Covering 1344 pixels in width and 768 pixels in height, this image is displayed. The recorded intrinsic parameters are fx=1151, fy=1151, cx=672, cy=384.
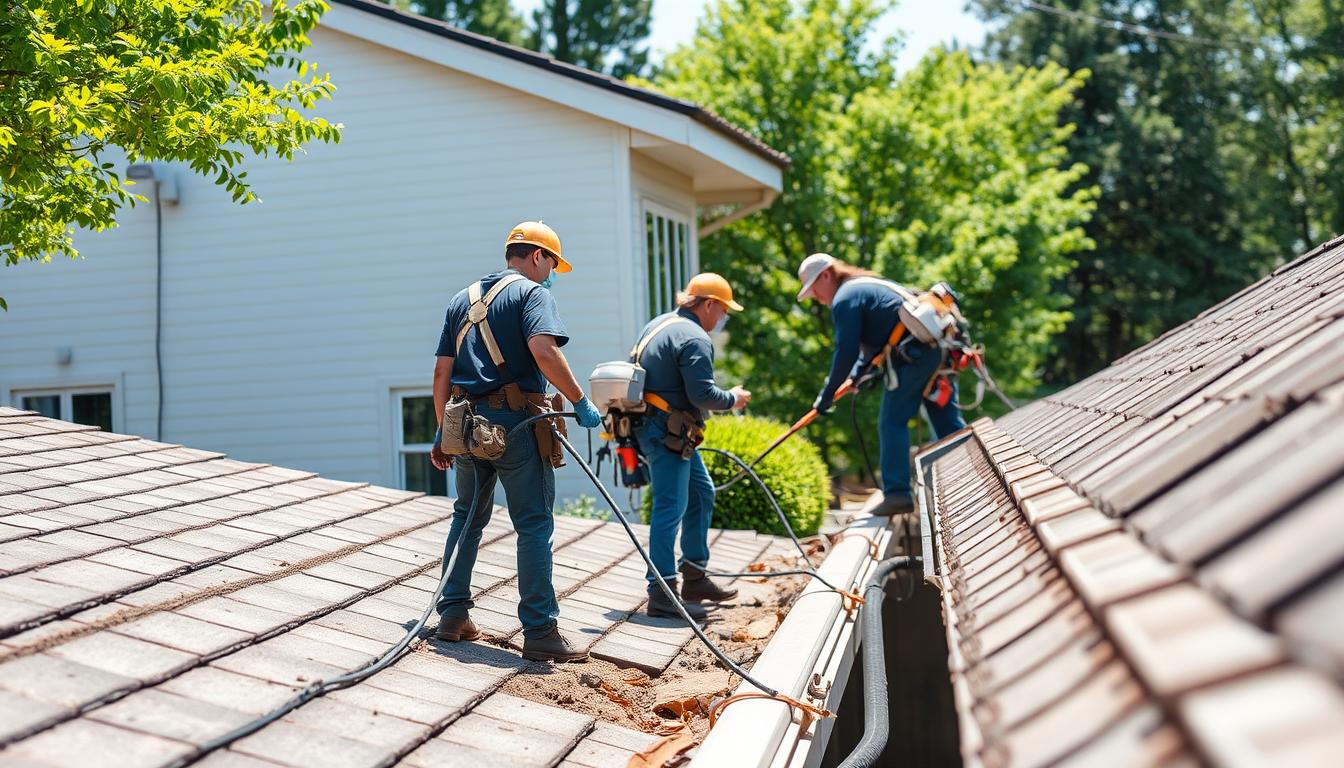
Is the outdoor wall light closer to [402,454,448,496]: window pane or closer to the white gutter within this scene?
[402,454,448,496]: window pane

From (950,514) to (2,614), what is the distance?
3172 millimetres

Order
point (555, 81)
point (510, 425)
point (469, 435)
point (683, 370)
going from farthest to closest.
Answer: point (555, 81)
point (683, 370)
point (510, 425)
point (469, 435)

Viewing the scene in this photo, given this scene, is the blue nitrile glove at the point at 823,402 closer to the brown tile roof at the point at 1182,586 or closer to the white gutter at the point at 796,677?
the white gutter at the point at 796,677

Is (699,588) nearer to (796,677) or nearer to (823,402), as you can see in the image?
(823,402)

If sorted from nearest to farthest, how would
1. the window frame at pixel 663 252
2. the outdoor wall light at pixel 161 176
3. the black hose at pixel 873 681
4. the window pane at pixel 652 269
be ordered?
1. the black hose at pixel 873 681
2. the window frame at pixel 663 252
3. the outdoor wall light at pixel 161 176
4. the window pane at pixel 652 269

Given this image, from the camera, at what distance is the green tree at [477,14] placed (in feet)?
112

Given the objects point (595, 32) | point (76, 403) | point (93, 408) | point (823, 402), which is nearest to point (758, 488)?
point (823, 402)

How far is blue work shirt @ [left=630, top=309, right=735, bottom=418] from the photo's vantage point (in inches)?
246

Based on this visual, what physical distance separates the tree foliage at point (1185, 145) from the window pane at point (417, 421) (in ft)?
78.2

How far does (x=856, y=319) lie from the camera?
817 centimetres

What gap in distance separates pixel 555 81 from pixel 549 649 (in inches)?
328

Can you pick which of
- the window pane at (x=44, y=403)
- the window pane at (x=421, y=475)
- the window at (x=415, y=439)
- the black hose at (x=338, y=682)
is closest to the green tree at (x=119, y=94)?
the black hose at (x=338, y=682)

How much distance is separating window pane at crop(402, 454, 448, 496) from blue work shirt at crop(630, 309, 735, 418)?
7172 millimetres

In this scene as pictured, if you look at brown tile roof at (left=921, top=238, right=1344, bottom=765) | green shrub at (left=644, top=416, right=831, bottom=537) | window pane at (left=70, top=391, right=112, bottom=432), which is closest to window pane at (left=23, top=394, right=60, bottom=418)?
window pane at (left=70, top=391, right=112, bottom=432)
